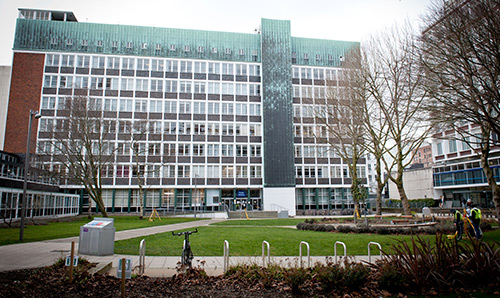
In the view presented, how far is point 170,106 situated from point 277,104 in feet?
59.8

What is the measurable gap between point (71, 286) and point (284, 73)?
55100mm

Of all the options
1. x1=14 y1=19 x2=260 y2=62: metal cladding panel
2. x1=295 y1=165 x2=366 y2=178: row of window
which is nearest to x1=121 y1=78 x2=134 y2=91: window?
x1=14 y1=19 x2=260 y2=62: metal cladding panel

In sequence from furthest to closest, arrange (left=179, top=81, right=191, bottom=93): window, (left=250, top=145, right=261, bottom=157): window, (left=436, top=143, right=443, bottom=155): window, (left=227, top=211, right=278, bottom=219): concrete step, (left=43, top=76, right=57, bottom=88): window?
(left=436, top=143, right=443, bottom=155): window
(left=250, top=145, right=261, bottom=157): window
(left=179, top=81, right=191, bottom=93): window
(left=43, top=76, right=57, bottom=88): window
(left=227, top=211, right=278, bottom=219): concrete step

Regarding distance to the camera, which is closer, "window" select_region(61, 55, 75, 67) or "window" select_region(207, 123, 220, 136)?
"window" select_region(61, 55, 75, 67)

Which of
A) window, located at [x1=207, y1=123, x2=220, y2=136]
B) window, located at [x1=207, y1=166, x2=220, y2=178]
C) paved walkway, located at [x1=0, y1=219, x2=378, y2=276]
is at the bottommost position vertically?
paved walkway, located at [x1=0, y1=219, x2=378, y2=276]

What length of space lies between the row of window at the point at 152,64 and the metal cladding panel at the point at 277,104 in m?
3.36

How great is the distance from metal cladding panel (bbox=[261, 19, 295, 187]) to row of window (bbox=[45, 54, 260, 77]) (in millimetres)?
3357

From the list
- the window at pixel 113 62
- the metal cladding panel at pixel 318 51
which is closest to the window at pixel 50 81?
the window at pixel 113 62

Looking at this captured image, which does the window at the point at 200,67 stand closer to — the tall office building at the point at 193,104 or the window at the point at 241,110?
the tall office building at the point at 193,104

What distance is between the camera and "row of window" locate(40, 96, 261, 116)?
179ft

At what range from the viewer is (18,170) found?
118 feet

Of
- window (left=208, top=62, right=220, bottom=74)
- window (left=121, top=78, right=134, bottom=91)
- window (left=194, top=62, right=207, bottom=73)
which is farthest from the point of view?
window (left=208, top=62, right=220, bottom=74)

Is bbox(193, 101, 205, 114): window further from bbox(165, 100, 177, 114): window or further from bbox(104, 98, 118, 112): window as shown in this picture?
bbox(104, 98, 118, 112): window

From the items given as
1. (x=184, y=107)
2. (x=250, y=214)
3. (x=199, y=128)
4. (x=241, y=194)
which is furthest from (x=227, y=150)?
(x=250, y=214)
